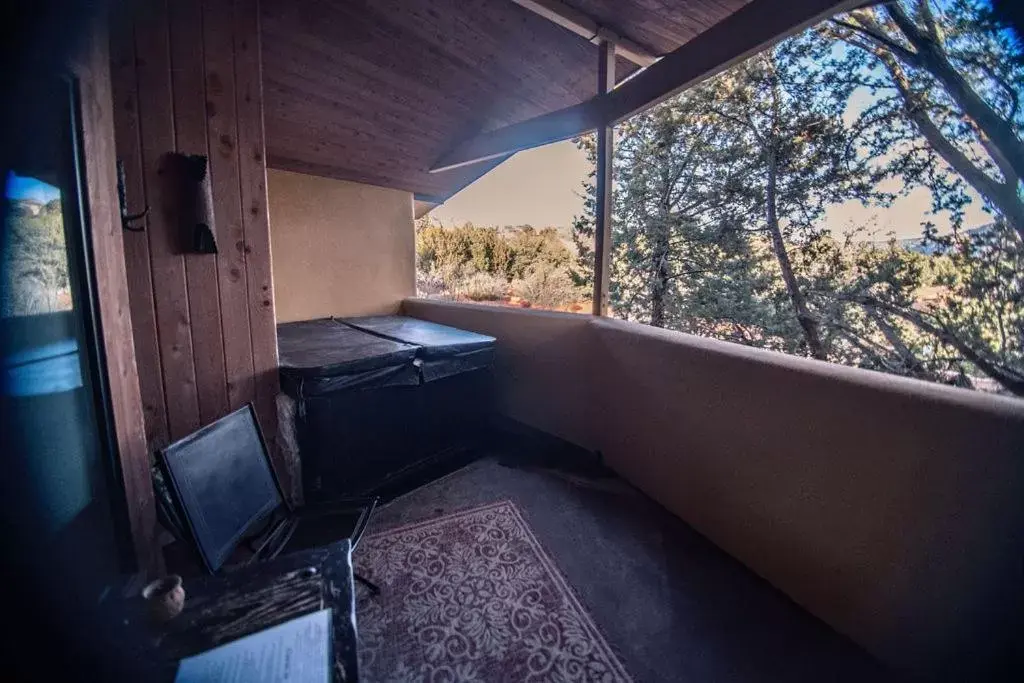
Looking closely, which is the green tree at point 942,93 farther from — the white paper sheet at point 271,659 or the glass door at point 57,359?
the glass door at point 57,359

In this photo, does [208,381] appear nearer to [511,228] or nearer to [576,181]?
[576,181]

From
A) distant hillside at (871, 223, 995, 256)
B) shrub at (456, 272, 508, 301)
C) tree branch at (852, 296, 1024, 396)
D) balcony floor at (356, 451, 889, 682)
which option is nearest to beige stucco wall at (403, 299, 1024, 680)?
balcony floor at (356, 451, 889, 682)

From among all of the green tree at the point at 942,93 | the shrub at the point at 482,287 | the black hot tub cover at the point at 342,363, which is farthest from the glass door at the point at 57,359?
the shrub at the point at 482,287

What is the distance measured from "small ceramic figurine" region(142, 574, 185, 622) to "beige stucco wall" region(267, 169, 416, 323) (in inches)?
137

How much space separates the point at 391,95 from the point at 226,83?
196 cm

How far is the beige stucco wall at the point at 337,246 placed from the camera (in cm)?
418

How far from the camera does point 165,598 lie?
828 millimetres

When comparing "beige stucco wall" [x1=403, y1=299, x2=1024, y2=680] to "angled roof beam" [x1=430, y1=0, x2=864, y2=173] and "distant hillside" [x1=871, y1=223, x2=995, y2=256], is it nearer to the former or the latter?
"angled roof beam" [x1=430, y1=0, x2=864, y2=173]

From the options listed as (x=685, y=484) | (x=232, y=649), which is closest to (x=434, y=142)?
(x=685, y=484)

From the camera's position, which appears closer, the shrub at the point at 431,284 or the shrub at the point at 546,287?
the shrub at the point at 546,287

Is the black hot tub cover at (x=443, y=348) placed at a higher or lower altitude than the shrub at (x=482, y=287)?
lower

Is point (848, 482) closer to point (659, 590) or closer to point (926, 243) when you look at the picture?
point (659, 590)

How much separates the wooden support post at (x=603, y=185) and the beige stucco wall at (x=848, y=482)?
0.53 m

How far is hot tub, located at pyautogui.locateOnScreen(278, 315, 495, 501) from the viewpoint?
2.12 metres
